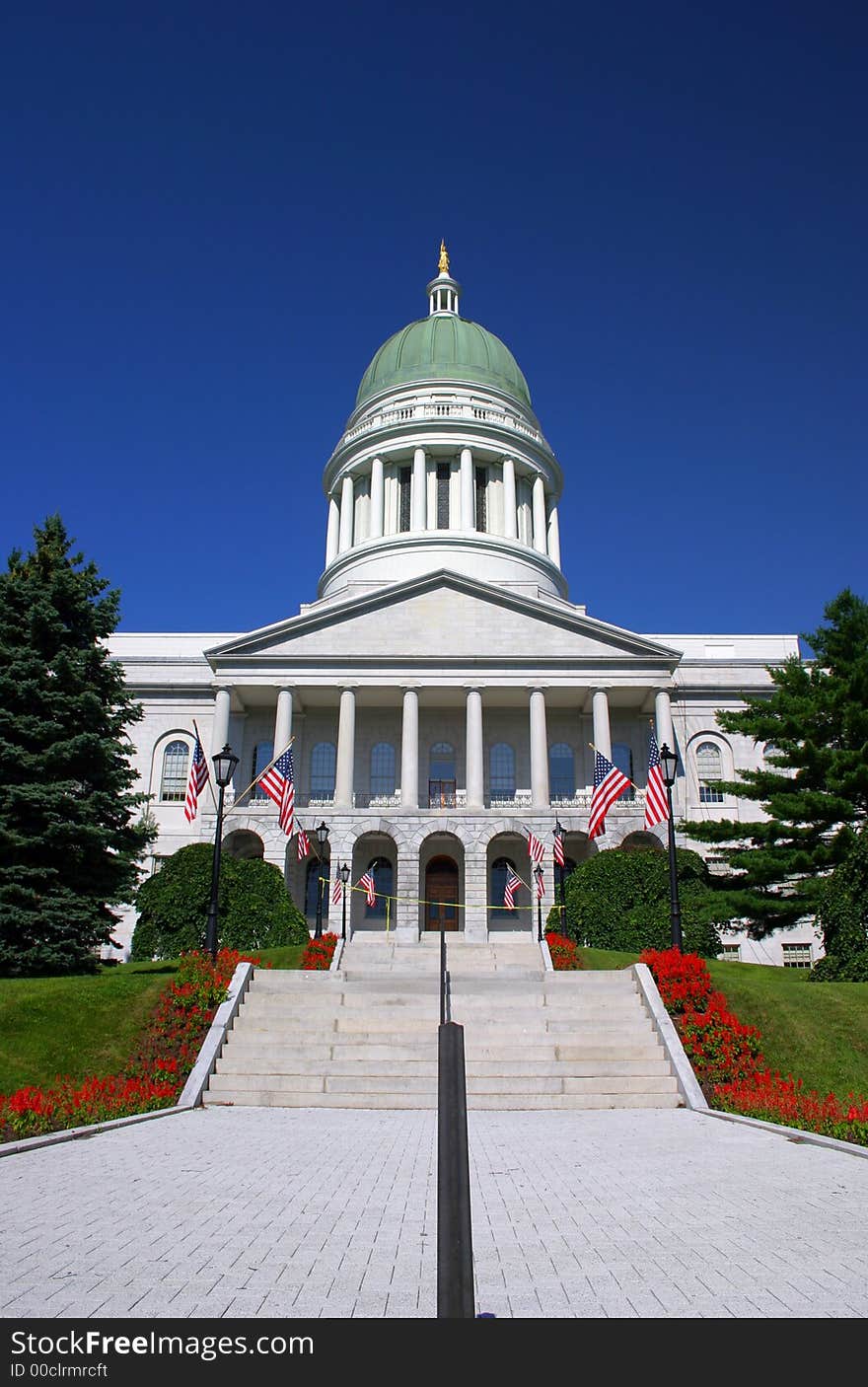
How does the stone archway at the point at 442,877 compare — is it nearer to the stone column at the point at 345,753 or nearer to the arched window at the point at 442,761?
the arched window at the point at 442,761

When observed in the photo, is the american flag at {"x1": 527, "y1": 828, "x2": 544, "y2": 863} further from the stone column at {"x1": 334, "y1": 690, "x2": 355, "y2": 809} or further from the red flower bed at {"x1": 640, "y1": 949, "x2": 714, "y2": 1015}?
the red flower bed at {"x1": 640, "y1": 949, "x2": 714, "y2": 1015}

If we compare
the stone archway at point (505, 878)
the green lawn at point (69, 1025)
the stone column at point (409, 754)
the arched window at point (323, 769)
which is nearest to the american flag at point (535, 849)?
the stone archway at point (505, 878)

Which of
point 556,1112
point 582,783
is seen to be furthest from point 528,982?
point 582,783

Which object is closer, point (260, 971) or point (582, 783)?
point (260, 971)

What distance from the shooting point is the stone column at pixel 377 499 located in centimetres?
5569

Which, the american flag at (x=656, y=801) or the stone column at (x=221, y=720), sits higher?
the stone column at (x=221, y=720)

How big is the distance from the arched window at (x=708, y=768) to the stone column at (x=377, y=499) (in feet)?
72.3

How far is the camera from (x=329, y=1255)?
6074mm

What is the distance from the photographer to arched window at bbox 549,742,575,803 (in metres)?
43.5

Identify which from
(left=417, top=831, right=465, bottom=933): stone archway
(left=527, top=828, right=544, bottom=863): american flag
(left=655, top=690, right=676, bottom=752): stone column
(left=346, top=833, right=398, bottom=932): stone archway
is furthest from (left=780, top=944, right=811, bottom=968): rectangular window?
(left=346, top=833, right=398, bottom=932): stone archway

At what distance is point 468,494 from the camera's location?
55.7 meters

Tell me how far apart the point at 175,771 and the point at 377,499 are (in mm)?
20499
